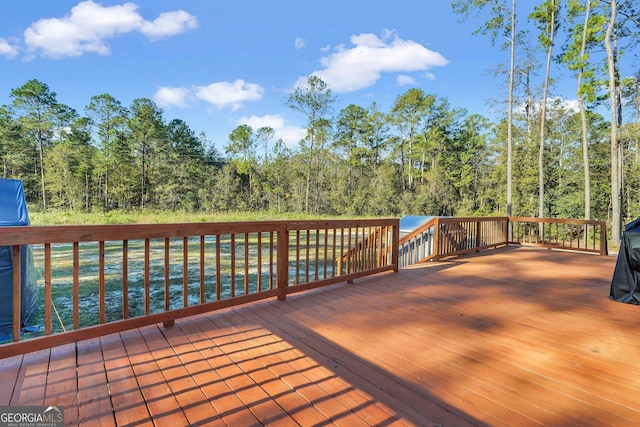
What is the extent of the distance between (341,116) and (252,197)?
995 centimetres

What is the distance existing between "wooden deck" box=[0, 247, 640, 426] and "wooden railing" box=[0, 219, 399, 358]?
13 centimetres

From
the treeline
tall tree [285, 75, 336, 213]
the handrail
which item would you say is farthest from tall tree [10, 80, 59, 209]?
the handrail

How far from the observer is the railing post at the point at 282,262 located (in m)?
3.01

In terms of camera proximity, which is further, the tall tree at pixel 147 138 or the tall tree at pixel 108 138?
the tall tree at pixel 147 138

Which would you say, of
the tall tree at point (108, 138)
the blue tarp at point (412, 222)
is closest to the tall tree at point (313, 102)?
the tall tree at point (108, 138)

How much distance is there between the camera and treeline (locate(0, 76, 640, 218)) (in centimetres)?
1920

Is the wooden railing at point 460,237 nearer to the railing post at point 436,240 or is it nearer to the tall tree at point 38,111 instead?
the railing post at point 436,240

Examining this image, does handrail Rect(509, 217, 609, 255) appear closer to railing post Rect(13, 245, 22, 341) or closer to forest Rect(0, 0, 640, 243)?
forest Rect(0, 0, 640, 243)

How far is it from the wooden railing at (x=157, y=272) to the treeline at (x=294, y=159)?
15839mm

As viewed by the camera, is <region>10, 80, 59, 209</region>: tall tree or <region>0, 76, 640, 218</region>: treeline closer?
<region>10, 80, 59, 209</region>: tall tree

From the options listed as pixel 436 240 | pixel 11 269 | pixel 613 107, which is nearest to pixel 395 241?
pixel 436 240

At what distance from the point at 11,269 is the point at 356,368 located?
4376mm

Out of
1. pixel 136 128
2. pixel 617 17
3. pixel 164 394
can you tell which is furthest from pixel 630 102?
pixel 136 128

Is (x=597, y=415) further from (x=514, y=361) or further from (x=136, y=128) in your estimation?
(x=136, y=128)
